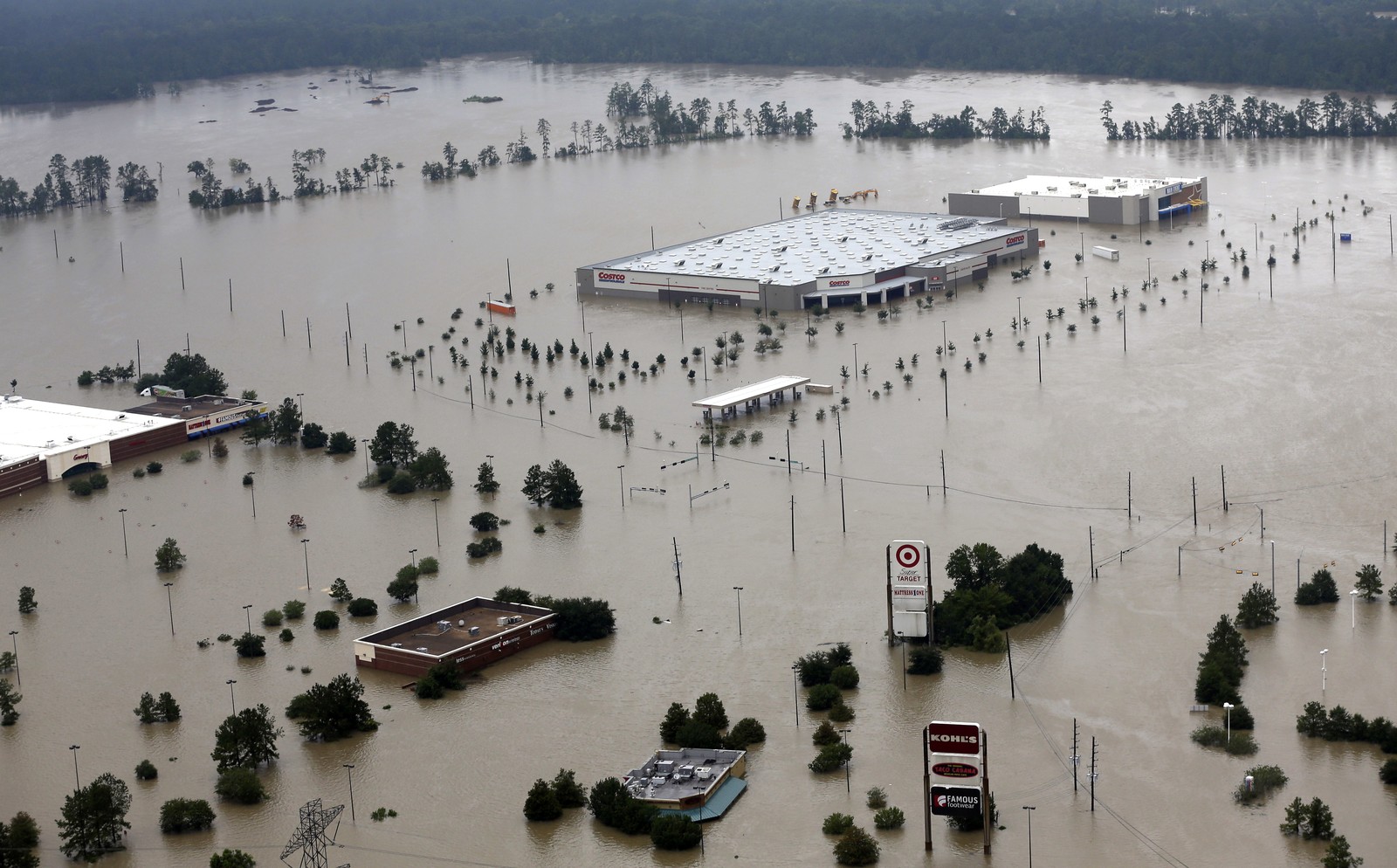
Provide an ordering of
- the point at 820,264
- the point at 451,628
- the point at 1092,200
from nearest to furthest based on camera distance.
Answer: the point at 451,628, the point at 820,264, the point at 1092,200

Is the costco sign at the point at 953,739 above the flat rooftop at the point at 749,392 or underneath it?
underneath

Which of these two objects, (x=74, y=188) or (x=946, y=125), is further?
(x=946, y=125)

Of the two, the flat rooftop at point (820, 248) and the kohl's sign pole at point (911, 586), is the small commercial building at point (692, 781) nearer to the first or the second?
the kohl's sign pole at point (911, 586)

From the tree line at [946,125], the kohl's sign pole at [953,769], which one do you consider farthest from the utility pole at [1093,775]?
the tree line at [946,125]

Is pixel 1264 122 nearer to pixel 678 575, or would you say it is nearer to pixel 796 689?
pixel 678 575


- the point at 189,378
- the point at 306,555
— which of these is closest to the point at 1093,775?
the point at 306,555

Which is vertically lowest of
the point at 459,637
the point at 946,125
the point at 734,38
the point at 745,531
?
the point at 459,637

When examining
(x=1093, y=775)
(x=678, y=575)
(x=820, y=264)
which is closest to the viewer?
(x=1093, y=775)

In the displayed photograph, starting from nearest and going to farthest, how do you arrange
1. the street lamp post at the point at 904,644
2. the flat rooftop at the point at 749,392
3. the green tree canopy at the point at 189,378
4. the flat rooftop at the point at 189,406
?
the street lamp post at the point at 904,644
the flat rooftop at the point at 749,392
the flat rooftop at the point at 189,406
the green tree canopy at the point at 189,378
